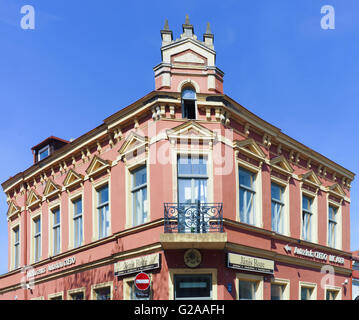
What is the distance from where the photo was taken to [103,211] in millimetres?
20031

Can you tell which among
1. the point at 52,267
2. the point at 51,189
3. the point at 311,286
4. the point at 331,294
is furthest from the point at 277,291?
the point at 51,189

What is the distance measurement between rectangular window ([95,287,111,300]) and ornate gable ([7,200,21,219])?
26.7 feet

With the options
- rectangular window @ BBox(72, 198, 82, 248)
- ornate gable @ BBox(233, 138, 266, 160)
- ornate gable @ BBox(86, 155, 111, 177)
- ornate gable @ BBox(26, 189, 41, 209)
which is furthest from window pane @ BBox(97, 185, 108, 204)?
ornate gable @ BBox(233, 138, 266, 160)

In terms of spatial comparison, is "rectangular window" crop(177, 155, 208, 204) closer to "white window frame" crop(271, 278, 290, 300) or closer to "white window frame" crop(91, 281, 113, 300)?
"white window frame" crop(91, 281, 113, 300)

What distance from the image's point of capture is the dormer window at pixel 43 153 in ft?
82.1

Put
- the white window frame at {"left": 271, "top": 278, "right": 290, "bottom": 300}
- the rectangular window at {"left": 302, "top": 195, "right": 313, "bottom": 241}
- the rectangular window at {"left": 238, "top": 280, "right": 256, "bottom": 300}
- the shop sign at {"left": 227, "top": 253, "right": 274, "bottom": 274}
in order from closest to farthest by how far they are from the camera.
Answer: the shop sign at {"left": 227, "top": 253, "right": 274, "bottom": 274} → the rectangular window at {"left": 238, "top": 280, "right": 256, "bottom": 300} → the white window frame at {"left": 271, "top": 278, "right": 290, "bottom": 300} → the rectangular window at {"left": 302, "top": 195, "right": 313, "bottom": 241}

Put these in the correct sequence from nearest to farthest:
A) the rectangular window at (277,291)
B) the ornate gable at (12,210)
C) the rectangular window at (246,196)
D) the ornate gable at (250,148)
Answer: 1. the ornate gable at (250,148)
2. the rectangular window at (246,196)
3. the rectangular window at (277,291)
4. the ornate gable at (12,210)

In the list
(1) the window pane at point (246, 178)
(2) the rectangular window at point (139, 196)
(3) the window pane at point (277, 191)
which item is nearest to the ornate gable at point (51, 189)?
(2) the rectangular window at point (139, 196)

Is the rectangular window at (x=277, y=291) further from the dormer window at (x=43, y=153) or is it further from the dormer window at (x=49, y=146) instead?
the dormer window at (x=43, y=153)

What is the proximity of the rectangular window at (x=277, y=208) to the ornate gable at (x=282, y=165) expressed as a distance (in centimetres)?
64

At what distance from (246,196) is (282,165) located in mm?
3113

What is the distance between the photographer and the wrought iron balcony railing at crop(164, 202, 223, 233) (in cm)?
1639

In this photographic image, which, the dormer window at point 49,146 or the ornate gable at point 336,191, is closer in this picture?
the ornate gable at point 336,191
